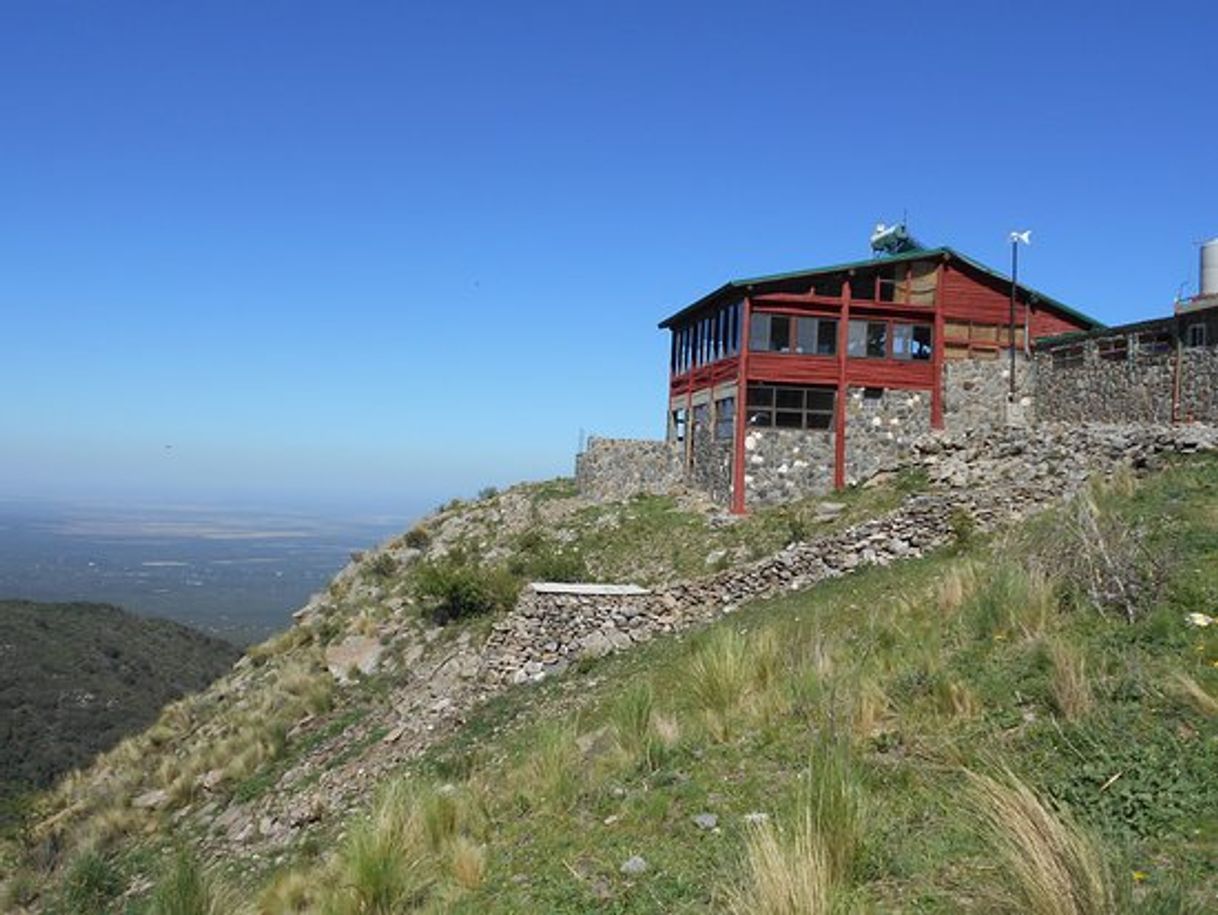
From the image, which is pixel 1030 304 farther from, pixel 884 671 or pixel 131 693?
pixel 131 693

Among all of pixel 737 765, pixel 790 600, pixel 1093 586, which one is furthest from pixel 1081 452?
pixel 737 765

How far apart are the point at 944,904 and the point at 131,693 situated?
5503 cm

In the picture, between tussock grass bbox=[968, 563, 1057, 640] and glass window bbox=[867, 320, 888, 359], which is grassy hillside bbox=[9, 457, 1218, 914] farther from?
glass window bbox=[867, 320, 888, 359]

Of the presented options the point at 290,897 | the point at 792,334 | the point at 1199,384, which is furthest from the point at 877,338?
the point at 290,897

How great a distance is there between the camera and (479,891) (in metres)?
7.41

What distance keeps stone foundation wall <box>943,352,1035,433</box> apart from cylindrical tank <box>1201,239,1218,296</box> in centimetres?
605

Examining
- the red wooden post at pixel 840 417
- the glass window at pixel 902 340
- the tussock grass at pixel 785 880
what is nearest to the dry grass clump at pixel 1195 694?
the tussock grass at pixel 785 880

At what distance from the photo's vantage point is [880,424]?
3158 centimetres

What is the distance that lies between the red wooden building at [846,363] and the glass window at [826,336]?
30mm

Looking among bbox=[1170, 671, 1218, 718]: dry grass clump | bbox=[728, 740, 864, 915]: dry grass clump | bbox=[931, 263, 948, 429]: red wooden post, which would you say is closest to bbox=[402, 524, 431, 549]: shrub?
bbox=[931, 263, 948, 429]: red wooden post

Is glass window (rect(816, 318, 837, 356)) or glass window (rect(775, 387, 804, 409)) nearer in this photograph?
glass window (rect(775, 387, 804, 409))

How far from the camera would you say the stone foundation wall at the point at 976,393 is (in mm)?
32250

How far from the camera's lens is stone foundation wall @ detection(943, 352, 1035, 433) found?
32.2 m

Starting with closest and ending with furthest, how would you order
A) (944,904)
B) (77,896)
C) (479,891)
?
(944,904)
(479,891)
(77,896)
